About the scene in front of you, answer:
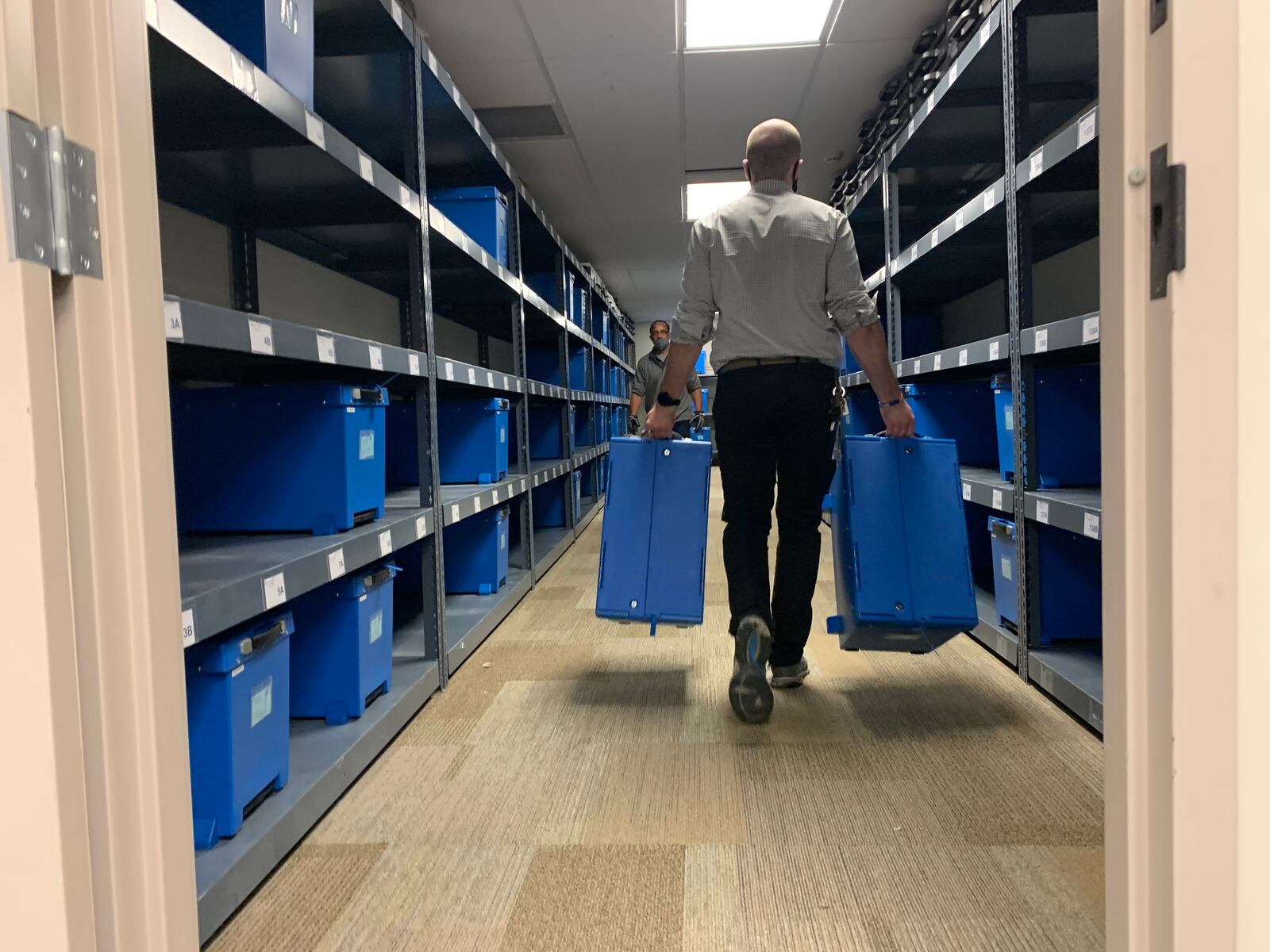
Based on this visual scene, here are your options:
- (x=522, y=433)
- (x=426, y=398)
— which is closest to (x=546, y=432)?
(x=522, y=433)

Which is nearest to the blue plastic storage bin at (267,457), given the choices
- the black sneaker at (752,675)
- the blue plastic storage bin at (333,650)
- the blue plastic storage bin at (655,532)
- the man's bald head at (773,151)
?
the blue plastic storage bin at (333,650)

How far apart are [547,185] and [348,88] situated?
3409mm

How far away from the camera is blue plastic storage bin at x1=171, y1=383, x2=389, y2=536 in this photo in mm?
1926

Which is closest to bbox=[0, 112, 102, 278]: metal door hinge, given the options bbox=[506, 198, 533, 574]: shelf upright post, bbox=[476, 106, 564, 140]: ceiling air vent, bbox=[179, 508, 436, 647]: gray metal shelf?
bbox=[179, 508, 436, 647]: gray metal shelf

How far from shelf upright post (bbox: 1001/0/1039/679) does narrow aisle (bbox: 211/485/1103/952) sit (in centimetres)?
32

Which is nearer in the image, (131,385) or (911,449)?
(131,385)

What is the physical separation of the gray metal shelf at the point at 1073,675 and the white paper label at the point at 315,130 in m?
2.30

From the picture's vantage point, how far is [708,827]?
1.61 m

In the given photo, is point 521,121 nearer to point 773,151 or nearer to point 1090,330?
point 773,151

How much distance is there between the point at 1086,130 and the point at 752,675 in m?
1.64

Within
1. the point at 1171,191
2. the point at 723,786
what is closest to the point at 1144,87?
the point at 1171,191

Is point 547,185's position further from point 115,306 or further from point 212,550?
point 115,306

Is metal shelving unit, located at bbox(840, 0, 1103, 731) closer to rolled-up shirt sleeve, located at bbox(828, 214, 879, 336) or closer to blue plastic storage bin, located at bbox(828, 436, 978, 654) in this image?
blue plastic storage bin, located at bbox(828, 436, 978, 654)

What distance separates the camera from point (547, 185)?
19.2 ft
